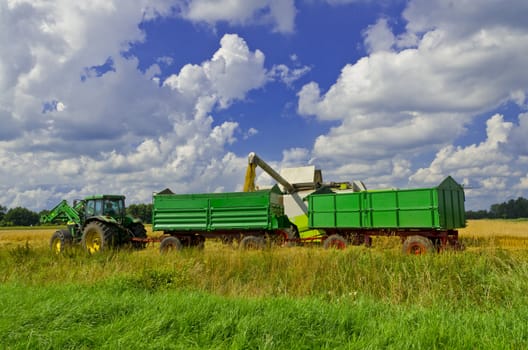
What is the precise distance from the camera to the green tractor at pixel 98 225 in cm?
1565

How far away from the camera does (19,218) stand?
89.3 metres

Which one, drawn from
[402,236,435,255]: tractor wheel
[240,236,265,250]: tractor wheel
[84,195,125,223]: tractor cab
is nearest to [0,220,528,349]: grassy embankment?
[402,236,435,255]: tractor wheel

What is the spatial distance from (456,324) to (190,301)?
3.22 meters

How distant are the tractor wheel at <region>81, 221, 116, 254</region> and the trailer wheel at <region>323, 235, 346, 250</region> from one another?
7.97 meters

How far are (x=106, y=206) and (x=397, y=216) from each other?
11.2 meters

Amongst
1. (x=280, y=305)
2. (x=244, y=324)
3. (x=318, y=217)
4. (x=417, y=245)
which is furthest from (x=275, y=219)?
(x=244, y=324)

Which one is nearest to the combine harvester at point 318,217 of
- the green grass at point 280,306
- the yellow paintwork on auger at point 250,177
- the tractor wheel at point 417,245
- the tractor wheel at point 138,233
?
the tractor wheel at point 417,245

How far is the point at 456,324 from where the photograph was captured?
174 inches

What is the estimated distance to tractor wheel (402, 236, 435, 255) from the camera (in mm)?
12625

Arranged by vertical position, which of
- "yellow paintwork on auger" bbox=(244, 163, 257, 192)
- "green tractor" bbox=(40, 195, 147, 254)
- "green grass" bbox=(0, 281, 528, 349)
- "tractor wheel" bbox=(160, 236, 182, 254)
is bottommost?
"green grass" bbox=(0, 281, 528, 349)

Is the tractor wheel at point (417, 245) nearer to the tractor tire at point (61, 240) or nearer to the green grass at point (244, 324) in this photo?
the green grass at point (244, 324)

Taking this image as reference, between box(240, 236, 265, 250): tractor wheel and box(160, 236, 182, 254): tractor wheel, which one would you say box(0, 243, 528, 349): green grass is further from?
box(160, 236, 182, 254): tractor wheel

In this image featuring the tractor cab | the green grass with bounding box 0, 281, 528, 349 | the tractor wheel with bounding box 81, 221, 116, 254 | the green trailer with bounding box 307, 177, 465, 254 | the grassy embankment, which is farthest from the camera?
the tractor cab

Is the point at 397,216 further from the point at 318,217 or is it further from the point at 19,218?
→ the point at 19,218
